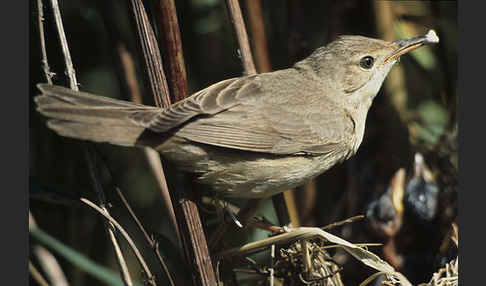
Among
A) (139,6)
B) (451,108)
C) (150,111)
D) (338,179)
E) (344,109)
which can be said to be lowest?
(338,179)

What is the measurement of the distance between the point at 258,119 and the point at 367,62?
754 mm

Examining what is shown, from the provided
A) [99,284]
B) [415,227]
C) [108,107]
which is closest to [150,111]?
[108,107]

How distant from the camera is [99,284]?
3.20m

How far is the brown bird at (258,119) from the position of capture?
86.3 inches

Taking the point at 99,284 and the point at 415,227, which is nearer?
the point at 415,227

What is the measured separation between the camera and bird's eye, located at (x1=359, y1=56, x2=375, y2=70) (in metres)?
2.92

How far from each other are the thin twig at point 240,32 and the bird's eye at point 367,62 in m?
0.62

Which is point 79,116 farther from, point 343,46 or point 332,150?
point 343,46

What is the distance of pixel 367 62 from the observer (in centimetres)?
293

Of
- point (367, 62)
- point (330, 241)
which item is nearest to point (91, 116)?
point (330, 241)

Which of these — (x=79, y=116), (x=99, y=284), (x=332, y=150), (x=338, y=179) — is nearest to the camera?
(x=79, y=116)

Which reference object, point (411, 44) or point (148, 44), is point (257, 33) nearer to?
point (411, 44)

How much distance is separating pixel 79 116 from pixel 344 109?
4.67 feet

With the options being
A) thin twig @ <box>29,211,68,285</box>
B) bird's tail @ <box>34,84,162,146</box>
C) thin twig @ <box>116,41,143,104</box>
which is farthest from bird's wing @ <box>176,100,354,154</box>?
thin twig @ <box>29,211,68,285</box>
